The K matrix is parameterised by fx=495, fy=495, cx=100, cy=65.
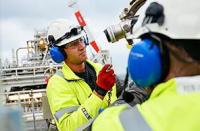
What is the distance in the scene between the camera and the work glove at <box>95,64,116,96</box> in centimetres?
382

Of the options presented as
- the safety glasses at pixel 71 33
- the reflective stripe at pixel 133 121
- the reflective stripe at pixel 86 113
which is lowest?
the reflective stripe at pixel 86 113

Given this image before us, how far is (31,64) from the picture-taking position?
23797 millimetres

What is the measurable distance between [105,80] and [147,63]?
196 centimetres

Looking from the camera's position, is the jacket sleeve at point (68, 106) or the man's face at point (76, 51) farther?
the man's face at point (76, 51)

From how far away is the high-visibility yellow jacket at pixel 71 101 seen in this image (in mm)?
4000

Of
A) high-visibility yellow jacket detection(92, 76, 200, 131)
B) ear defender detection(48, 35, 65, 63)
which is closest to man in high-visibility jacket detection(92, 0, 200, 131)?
high-visibility yellow jacket detection(92, 76, 200, 131)

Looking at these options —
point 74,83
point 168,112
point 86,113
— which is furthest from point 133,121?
point 74,83

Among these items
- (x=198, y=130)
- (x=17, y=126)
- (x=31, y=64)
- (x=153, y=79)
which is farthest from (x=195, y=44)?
(x=31, y=64)

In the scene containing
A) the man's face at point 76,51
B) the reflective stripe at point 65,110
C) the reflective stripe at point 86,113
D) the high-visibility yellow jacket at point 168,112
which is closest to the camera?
the high-visibility yellow jacket at point 168,112

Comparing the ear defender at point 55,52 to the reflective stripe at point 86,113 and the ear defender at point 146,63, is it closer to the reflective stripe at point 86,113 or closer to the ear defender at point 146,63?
the reflective stripe at point 86,113

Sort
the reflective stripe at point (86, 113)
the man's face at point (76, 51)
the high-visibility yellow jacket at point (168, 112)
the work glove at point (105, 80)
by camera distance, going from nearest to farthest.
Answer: the high-visibility yellow jacket at point (168, 112), the work glove at point (105, 80), the reflective stripe at point (86, 113), the man's face at point (76, 51)

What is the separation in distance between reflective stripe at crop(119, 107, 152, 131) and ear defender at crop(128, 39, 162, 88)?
0.14 meters

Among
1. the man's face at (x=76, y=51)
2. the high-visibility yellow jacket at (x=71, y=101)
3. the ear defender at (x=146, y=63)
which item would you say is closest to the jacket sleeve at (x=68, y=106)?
the high-visibility yellow jacket at (x=71, y=101)

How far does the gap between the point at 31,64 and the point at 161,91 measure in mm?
22188
